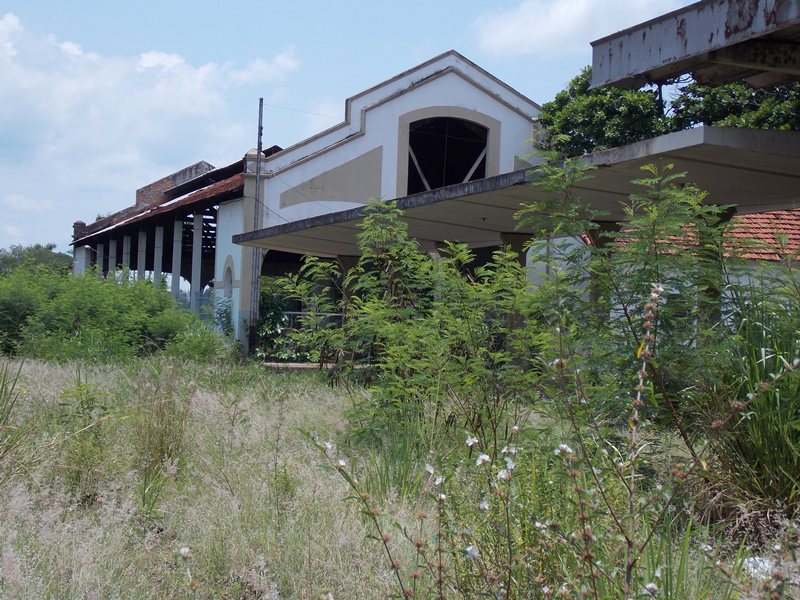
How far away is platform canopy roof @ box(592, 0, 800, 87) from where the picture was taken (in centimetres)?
608

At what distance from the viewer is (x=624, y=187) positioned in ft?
35.0

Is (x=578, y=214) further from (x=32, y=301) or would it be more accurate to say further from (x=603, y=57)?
(x=32, y=301)

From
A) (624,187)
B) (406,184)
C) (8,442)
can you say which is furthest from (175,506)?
(406,184)

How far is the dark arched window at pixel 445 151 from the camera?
24.5m

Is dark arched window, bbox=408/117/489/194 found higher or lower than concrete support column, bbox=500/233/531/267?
higher

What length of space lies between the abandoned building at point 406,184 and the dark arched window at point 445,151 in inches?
1.6

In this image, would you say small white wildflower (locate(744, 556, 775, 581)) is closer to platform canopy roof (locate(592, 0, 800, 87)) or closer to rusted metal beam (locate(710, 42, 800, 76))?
platform canopy roof (locate(592, 0, 800, 87))

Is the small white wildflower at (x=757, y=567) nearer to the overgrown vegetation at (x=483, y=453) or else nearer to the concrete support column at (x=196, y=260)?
the overgrown vegetation at (x=483, y=453)

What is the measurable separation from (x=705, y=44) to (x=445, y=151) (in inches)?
738

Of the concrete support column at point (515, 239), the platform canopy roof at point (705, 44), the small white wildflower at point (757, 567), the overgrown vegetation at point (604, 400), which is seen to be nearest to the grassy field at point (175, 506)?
the overgrown vegetation at point (604, 400)

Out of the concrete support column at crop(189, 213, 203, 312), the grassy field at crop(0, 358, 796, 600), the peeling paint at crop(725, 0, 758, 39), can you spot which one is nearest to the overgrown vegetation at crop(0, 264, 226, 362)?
the concrete support column at crop(189, 213, 203, 312)

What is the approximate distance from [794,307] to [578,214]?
1.48 metres

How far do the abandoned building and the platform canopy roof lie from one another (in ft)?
7.36

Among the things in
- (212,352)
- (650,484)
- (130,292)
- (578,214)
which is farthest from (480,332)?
(130,292)
